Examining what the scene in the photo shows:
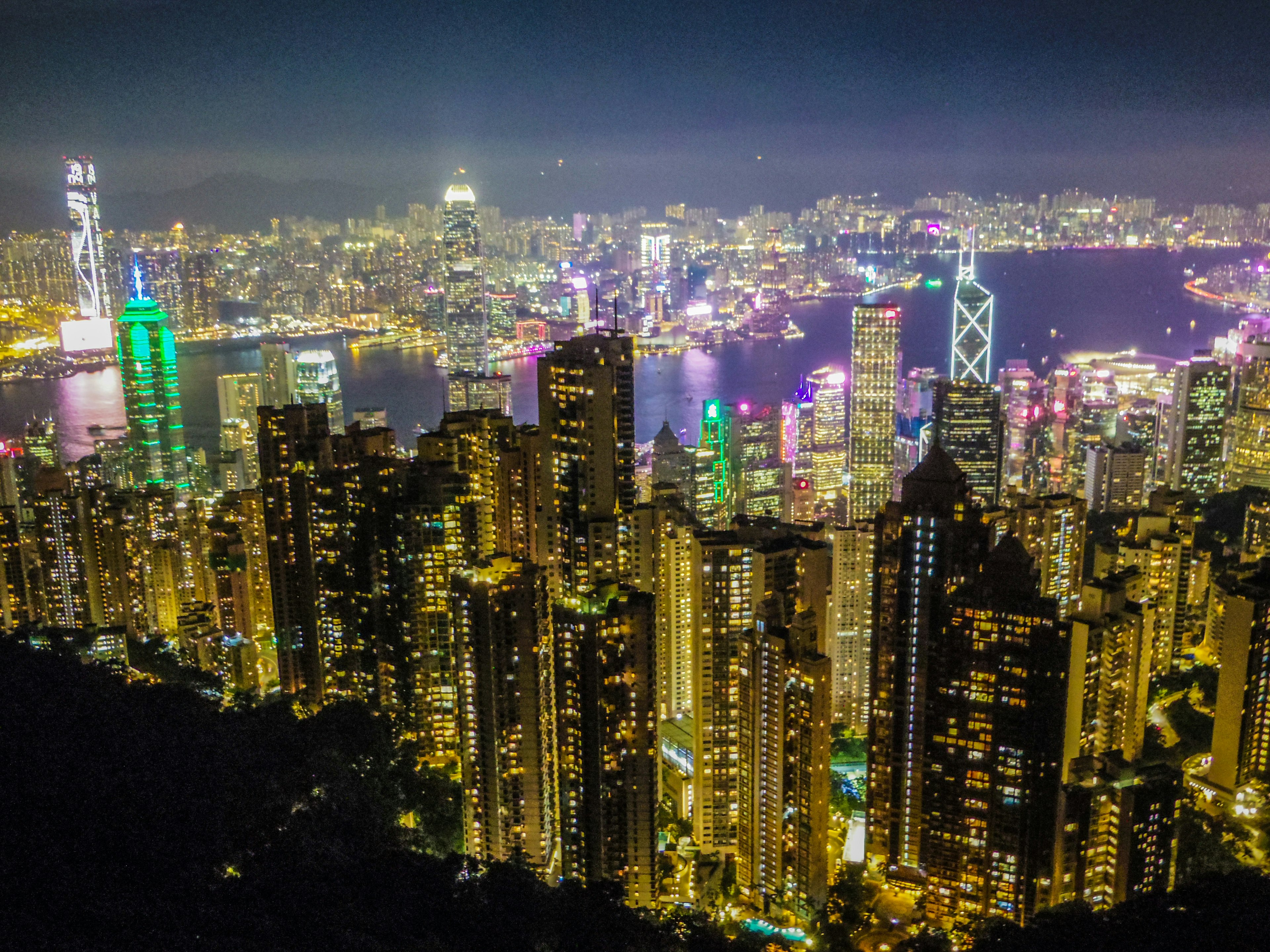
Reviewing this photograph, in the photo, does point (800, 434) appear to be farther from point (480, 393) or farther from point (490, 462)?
point (490, 462)

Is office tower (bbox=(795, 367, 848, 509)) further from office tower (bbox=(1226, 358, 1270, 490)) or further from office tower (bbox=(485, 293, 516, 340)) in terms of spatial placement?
office tower (bbox=(485, 293, 516, 340))

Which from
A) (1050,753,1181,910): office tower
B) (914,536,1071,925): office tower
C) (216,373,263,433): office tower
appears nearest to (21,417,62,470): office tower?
(216,373,263,433): office tower

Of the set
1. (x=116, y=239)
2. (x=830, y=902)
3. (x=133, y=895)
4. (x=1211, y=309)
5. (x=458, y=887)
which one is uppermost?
(x=116, y=239)

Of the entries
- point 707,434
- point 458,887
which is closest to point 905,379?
point 707,434

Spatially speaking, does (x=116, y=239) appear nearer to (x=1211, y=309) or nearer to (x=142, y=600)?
(x=142, y=600)

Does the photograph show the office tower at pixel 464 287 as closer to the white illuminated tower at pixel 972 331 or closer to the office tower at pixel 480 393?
the office tower at pixel 480 393

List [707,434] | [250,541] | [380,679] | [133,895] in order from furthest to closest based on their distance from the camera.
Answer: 1. [707,434]
2. [250,541]
3. [380,679]
4. [133,895]

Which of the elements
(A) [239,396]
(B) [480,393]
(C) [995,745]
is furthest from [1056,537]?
(A) [239,396]
